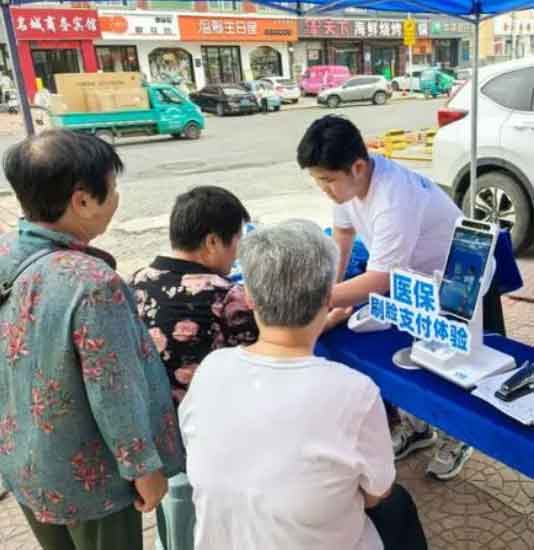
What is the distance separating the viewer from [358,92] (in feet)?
72.6

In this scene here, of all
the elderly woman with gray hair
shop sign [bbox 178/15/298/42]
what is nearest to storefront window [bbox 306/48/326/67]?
shop sign [bbox 178/15/298/42]

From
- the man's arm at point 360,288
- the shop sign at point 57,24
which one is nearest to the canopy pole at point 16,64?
the man's arm at point 360,288

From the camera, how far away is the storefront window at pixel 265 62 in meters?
28.8

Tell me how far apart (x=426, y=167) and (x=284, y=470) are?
318 inches

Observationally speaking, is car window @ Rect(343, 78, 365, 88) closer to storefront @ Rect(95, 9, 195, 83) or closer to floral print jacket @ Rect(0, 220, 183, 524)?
storefront @ Rect(95, 9, 195, 83)

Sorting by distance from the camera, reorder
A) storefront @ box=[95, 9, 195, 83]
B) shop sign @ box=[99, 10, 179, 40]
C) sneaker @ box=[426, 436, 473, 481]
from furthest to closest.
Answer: storefront @ box=[95, 9, 195, 83], shop sign @ box=[99, 10, 179, 40], sneaker @ box=[426, 436, 473, 481]

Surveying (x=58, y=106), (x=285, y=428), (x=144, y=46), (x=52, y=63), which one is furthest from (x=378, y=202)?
(x=144, y=46)

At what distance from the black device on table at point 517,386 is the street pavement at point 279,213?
0.83 meters

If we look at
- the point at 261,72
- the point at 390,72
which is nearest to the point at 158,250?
the point at 261,72

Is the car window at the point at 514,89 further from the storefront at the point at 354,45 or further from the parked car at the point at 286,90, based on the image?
Answer: the storefront at the point at 354,45

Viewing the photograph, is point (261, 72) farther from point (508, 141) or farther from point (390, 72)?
point (508, 141)

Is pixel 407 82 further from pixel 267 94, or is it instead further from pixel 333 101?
pixel 267 94

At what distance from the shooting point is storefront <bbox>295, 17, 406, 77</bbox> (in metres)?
30.1

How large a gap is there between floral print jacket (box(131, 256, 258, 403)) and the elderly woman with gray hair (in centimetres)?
34
